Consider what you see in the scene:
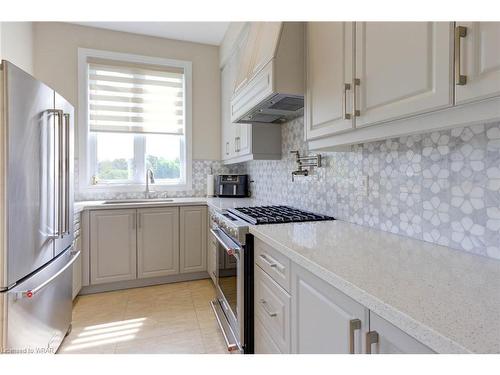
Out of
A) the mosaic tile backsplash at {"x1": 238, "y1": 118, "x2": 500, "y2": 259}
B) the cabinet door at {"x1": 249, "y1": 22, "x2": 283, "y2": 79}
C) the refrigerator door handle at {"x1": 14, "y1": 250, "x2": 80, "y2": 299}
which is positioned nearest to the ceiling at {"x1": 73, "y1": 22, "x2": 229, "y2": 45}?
the cabinet door at {"x1": 249, "y1": 22, "x2": 283, "y2": 79}

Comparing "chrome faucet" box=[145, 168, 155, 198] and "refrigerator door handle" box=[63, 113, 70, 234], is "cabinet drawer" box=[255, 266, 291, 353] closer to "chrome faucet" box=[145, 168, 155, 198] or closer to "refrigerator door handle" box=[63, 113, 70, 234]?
"refrigerator door handle" box=[63, 113, 70, 234]

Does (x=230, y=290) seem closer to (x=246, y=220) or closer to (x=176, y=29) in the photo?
(x=246, y=220)

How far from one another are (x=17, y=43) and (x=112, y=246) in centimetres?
215

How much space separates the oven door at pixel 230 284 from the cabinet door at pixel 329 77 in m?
0.85

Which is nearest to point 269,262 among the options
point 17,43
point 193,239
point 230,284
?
point 230,284

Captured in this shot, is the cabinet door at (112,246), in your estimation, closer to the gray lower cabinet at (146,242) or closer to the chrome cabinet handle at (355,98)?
the gray lower cabinet at (146,242)

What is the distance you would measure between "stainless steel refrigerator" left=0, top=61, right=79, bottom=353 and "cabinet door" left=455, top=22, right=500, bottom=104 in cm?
184

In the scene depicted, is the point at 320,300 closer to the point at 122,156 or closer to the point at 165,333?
the point at 165,333

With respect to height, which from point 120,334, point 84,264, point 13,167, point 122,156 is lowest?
point 120,334

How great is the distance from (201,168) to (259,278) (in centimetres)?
236

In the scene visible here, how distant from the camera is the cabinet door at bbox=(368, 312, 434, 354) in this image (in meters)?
0.60

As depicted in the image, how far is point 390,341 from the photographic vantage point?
0.67m
